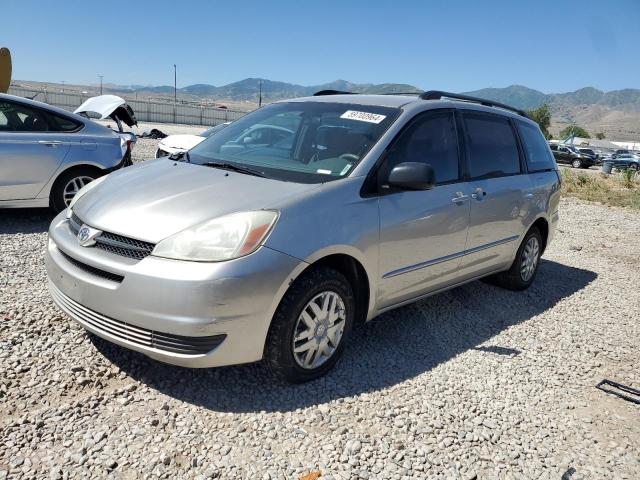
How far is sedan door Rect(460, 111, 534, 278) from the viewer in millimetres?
4352

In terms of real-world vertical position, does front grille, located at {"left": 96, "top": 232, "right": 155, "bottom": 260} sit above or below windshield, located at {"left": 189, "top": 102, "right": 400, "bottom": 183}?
below

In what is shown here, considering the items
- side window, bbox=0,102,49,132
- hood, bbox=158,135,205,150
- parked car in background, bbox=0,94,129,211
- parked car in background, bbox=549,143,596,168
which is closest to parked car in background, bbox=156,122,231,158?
hood, bbox=158,135,205,150

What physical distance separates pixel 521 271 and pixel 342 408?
Result: 3124 millimetres

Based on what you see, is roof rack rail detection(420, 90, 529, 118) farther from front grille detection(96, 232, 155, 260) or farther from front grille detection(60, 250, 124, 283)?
front grille detection(60, 250, 124, 283)

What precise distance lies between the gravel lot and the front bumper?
1.18 feet

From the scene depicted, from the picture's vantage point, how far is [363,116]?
3.83 m

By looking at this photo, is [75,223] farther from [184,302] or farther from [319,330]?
[319,330]

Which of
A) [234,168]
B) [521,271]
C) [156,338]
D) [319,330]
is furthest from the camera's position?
[521,271]

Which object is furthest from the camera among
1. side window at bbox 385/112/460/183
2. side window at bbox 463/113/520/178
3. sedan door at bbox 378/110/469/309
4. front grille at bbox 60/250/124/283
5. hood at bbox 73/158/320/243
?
side window at bbox 463/113/520/178

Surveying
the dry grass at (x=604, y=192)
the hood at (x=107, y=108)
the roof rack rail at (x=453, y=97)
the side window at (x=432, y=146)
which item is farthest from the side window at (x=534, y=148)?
the dry grass at (x=604, y=192)

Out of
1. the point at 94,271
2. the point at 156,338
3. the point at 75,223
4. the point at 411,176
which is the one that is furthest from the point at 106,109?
the point at 156,338

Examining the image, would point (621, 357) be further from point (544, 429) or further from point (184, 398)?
point (184, 398)

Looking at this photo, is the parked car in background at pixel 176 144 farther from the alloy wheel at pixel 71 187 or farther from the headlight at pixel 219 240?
the headlight at pixel 219 240

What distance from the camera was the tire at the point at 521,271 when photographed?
5.31 m
